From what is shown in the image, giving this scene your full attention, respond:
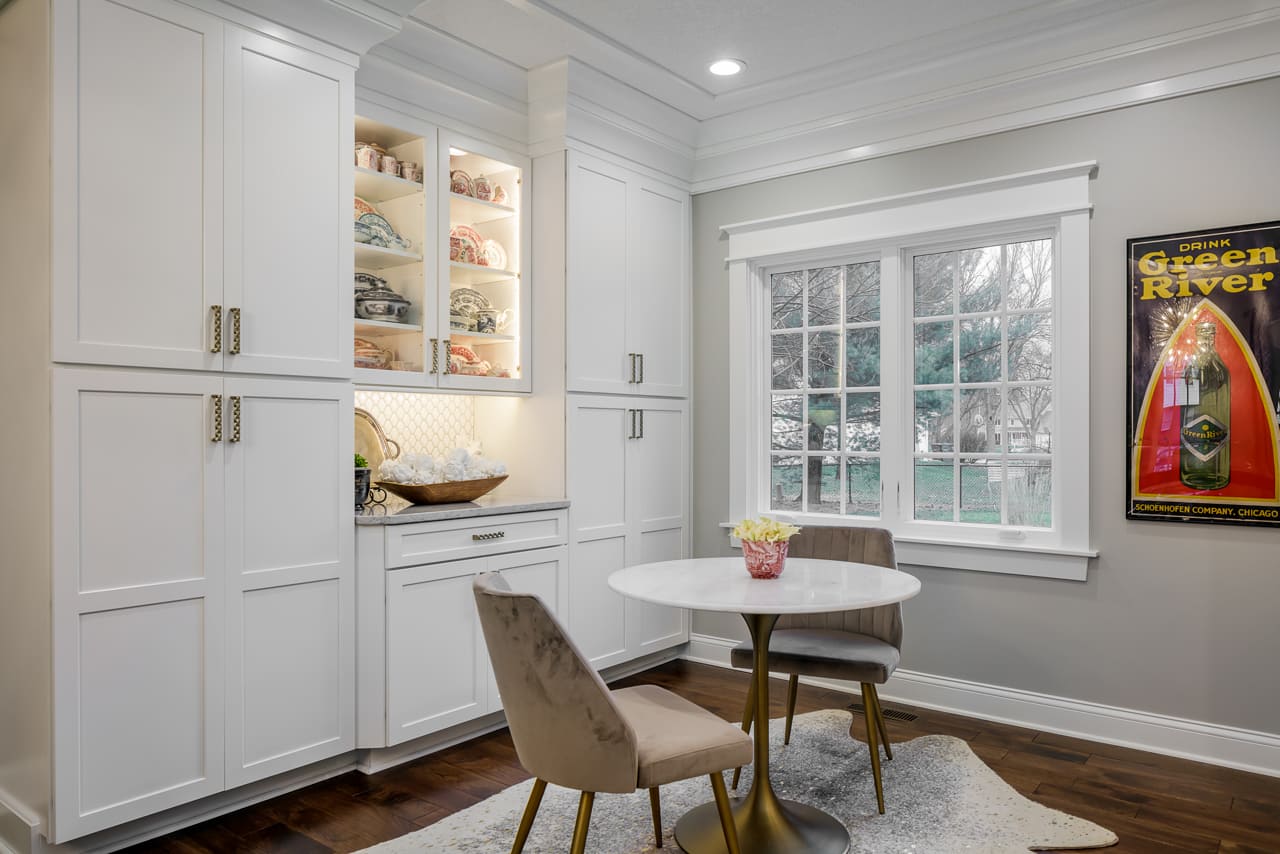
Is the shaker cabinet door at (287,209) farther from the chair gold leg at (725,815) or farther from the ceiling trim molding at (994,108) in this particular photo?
the ceiling trim molding at (994,108)

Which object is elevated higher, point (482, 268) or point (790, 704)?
point (482, 268)

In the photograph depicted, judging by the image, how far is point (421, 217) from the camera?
3.37m

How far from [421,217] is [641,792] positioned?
2.29 meters

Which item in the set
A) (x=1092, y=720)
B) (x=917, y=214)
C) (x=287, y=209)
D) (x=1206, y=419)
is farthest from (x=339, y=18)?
(x=1092, y=720)

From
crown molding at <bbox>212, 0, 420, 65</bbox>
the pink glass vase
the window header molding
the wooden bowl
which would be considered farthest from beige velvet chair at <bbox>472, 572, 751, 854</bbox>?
the window header molding

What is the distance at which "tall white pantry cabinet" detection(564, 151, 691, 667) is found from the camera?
380 centimetres

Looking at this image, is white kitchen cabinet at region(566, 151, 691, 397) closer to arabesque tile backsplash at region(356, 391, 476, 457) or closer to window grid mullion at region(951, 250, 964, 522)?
arabesque tile backsplash at region(356, 391, 476, 457)

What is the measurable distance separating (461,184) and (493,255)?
33cm

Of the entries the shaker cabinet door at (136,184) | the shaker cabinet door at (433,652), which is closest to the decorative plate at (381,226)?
the shaker cabinet door at (136,184)

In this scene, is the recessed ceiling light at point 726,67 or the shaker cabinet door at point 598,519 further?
the shaker cabinet door at point 598,519

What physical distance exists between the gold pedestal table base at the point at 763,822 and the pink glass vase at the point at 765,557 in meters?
0.13

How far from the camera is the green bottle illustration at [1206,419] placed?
2980mm

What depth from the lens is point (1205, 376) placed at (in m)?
3.01

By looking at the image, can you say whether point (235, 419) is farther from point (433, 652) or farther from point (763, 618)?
point (763, 618)
